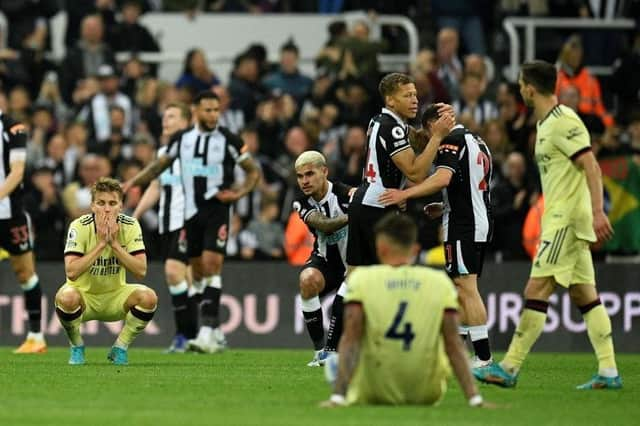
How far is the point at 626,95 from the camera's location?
26.0 meters

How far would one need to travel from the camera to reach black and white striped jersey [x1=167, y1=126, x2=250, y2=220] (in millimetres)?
→ 18719

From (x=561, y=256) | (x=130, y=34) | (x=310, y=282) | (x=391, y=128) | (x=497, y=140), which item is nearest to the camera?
(x=561, y=256)

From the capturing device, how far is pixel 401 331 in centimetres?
1076

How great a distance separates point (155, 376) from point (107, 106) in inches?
429

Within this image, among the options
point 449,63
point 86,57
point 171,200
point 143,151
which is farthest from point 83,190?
point 449,63

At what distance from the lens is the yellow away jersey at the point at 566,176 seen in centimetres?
1282

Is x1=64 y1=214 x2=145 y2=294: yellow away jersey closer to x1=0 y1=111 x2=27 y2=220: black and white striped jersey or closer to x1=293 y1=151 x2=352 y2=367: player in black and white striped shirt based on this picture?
x1=293 y1=151 x2=352 y2=367: player in black and white striped shirt

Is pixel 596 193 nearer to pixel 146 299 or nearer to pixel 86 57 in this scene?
pixel 146 299

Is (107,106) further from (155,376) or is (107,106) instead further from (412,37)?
(155,376)

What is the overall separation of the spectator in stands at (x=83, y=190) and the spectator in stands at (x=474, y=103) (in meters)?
5.16

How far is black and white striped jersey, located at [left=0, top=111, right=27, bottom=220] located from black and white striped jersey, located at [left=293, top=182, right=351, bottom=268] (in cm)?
360

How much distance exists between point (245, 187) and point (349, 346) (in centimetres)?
820

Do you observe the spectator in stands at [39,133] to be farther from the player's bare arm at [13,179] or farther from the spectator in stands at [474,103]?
the player's bare arm at [13,179]

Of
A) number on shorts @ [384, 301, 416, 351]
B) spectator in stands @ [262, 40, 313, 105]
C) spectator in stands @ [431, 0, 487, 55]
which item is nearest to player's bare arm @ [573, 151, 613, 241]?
number on shorts @ [384, 301, 416, 351]
